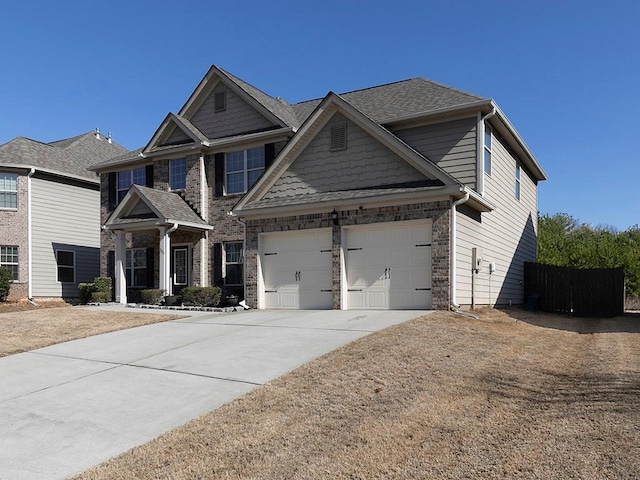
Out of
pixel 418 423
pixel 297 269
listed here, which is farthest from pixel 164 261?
pixel 418 423

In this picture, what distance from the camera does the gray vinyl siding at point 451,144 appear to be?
48.6 ft

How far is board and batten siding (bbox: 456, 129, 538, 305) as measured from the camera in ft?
46.2

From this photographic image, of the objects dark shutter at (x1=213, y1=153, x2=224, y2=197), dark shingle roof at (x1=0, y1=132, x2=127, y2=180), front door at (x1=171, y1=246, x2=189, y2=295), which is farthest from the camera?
dark shingle roof at (x1=0, y1=132, x2=127, y2=180)

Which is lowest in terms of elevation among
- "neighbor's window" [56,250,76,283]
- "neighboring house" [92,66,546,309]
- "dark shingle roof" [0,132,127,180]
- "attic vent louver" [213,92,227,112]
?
"neighbor's window" [56,250,76,283]

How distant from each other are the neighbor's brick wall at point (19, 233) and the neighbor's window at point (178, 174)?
7.21m

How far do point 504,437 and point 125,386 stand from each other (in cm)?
519

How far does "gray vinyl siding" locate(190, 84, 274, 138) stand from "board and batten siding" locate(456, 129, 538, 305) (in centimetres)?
807

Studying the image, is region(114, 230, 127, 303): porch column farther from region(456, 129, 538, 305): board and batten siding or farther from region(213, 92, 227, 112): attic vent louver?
region(456, 129, 538, 305): board and batten siding

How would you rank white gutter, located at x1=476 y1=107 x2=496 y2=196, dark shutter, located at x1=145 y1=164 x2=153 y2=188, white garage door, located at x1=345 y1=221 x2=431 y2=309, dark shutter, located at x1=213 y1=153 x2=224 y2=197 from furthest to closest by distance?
dark shutter, located at x1=145 y1=164 x2=153 y2=188 → dark shutter, located at x1=213 y1=153 x2=224 y2=197 → white gutter, located at x1=476 y1=107 x2=496 y2=196 → white garage door, located at x1=345 y1=221 x2=431 y2=309

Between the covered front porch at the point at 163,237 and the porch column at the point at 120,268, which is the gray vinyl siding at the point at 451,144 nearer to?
the covered front porch at the point at 163,237

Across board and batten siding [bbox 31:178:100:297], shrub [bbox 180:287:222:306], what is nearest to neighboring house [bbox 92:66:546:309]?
shrub [bbox 180:287:222:306]

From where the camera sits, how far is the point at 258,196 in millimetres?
16344

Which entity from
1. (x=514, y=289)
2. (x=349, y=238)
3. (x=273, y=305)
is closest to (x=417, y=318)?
(x=349, y=238)

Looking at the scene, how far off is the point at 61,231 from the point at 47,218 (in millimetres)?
944
